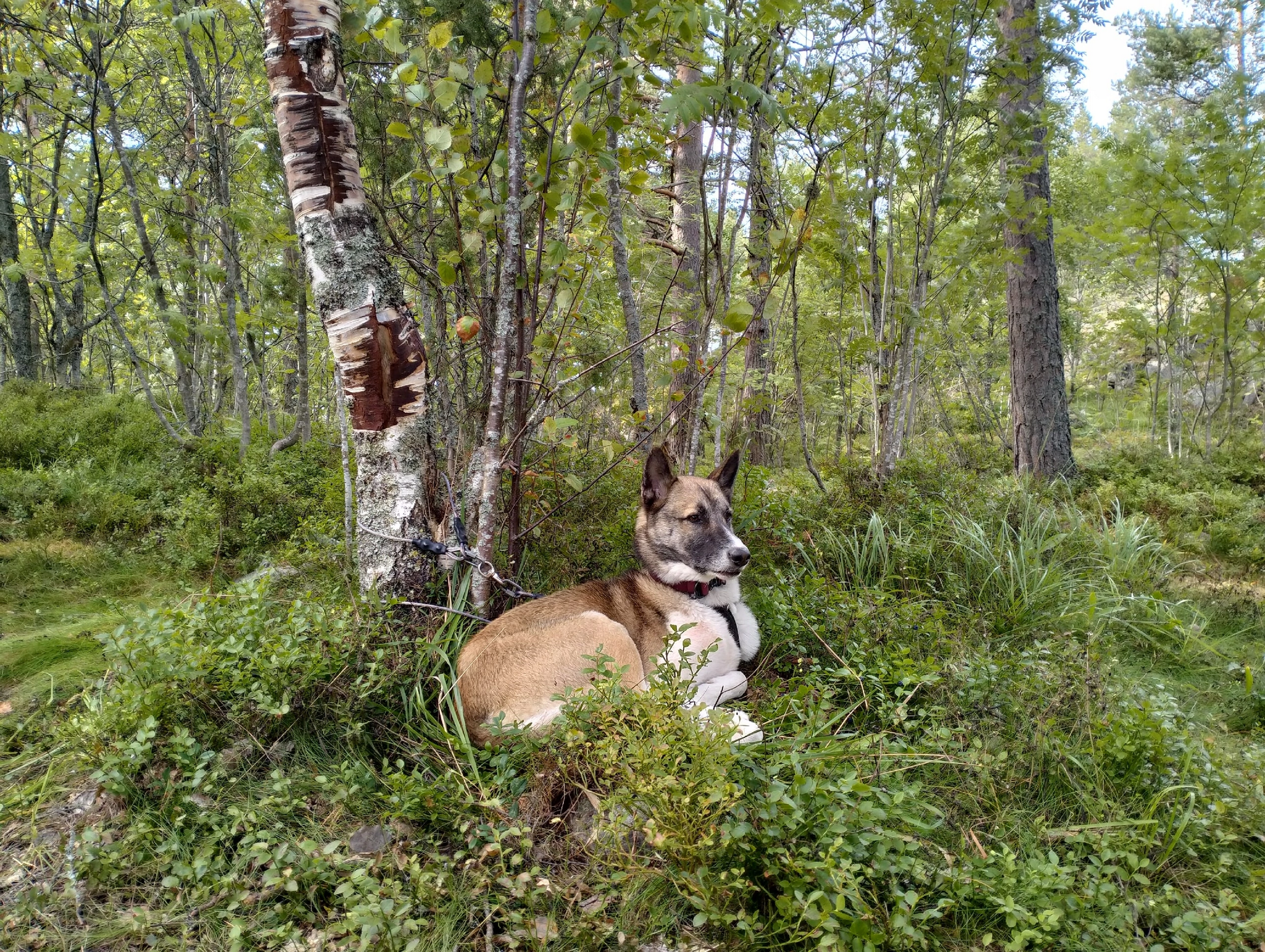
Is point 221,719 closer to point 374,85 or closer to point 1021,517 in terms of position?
point 374,85

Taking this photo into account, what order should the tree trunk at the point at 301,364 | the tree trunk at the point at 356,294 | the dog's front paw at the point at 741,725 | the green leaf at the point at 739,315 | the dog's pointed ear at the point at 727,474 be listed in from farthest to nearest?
the tree trunk at the point at 301,364
the dog's pointed ear at the point at 727,474
the green leaf at the point at 739,315
the tree trunk at the point at 356,294
the dog's front paw at the point at 741,725

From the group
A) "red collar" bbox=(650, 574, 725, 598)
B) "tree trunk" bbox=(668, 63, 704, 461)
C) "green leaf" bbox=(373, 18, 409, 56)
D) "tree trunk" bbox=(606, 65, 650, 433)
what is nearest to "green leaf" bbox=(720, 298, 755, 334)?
"tree trunk" bbox=(668, 63, 704, 461)

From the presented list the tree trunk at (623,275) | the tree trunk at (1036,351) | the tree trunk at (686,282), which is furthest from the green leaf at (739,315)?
the tree trunk at (1036,351)

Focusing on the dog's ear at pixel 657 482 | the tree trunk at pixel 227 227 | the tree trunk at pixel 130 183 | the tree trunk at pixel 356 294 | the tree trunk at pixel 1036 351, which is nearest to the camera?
the tree trunk at pixel 356 294

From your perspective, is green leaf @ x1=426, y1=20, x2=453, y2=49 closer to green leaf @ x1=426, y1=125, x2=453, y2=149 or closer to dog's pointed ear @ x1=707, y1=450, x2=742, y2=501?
green leaf @ x1=426, y1=125, x2=453, y2=149

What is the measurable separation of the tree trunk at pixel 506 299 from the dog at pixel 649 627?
1.69ft

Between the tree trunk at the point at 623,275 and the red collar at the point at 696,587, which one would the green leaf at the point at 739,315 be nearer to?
the tree trunk at the point at 623,275

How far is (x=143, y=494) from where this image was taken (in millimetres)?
6945

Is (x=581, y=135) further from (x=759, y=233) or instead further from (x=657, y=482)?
(x=759, y=233)

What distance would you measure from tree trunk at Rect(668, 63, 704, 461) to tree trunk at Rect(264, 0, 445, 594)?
1690mm

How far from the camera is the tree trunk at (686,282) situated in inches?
192

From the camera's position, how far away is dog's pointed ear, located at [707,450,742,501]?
4.53 m

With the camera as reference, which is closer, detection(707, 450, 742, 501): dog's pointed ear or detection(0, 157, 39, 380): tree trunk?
detection(707, 450, 742, 501): dog's pointed ear

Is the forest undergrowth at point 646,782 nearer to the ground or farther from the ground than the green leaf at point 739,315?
nearer to the ground
